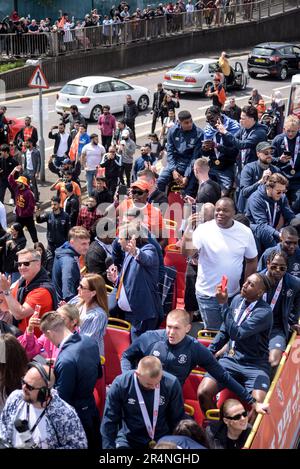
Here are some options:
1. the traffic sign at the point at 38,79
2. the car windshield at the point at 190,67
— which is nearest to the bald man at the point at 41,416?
the traffic sign at the point at 38,79

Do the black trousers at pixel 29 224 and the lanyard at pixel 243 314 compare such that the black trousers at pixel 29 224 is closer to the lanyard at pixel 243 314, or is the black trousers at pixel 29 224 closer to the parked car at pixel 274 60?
the lanyard at pixel 243 314

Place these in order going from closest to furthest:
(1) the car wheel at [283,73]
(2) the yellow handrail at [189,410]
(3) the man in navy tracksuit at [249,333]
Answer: (2) the yellow handrail at [189,410] < (3) the man in navy tracksuit at [249,333] < (1) the car wheel at [283,73]

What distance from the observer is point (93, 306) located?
748 centimetres

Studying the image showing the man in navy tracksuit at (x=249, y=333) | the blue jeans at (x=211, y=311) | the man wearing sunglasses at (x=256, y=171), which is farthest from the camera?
the man wearing sunglasses at (x=256, y=171)

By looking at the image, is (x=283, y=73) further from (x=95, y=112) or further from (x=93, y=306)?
(x=93, y=306)

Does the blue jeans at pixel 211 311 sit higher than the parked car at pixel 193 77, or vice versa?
the blue jeans at pixel 211 311

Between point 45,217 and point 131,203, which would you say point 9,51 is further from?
point 131,203

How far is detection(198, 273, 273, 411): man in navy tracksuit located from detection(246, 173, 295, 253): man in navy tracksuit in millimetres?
2102

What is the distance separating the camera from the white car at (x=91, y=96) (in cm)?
2469

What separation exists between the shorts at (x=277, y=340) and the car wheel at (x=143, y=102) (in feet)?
64.3

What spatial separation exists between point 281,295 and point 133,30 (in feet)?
94.8

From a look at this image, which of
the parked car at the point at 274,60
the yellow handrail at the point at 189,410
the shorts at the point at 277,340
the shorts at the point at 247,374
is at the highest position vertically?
the shorts at the point at 247,374

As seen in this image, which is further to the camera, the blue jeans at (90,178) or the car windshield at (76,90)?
the car windshield at (76,90)

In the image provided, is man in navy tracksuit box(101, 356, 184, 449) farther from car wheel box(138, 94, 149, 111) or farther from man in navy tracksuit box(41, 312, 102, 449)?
car wheel box(138, 94, 149, 111)
